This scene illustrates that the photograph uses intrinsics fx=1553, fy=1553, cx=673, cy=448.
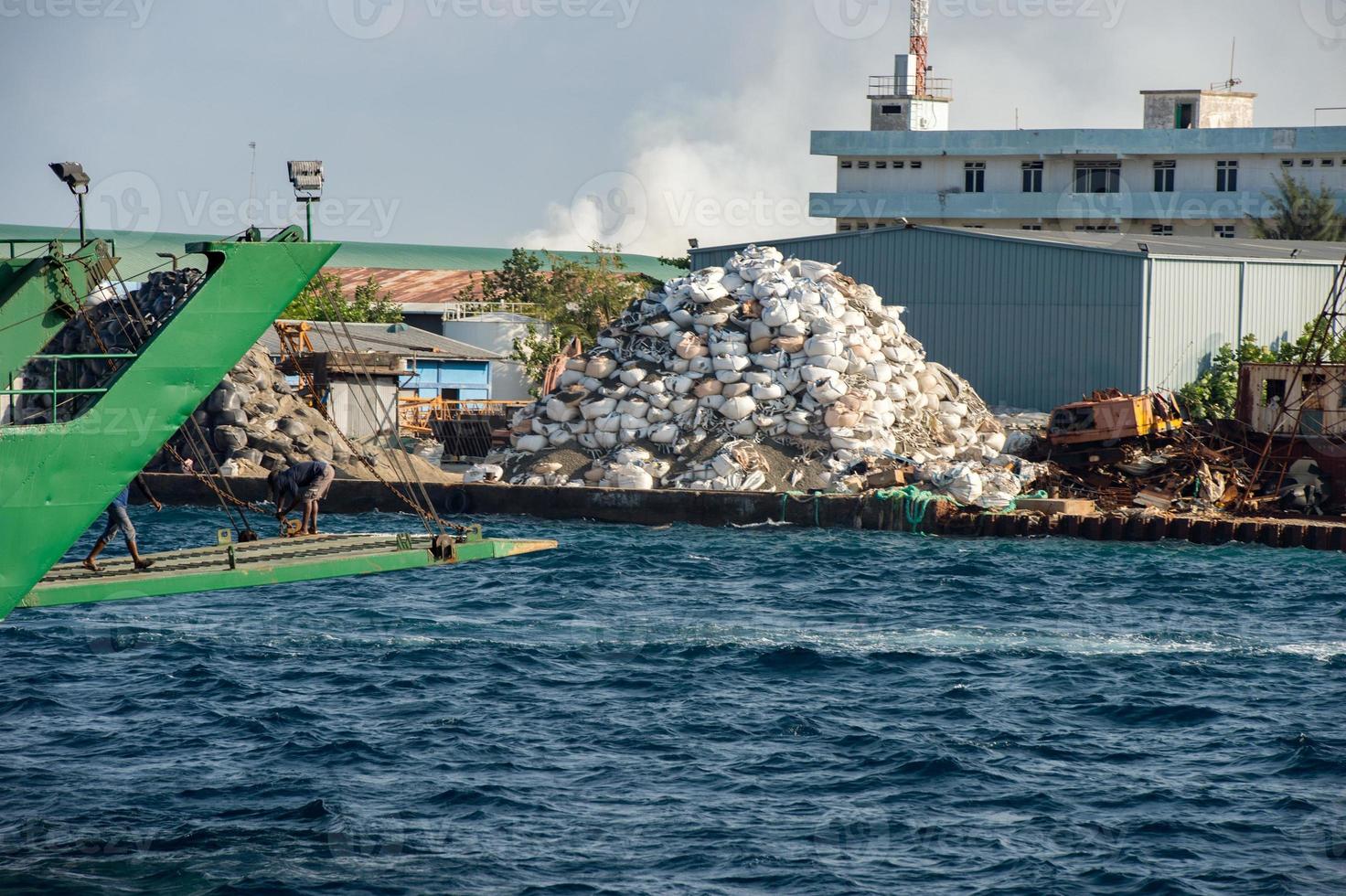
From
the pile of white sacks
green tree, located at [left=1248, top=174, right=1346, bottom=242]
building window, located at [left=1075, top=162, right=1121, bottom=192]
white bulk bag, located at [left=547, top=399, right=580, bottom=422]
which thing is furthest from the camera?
building window, located at [left=1075, top=162, right=1121, bottom=192]

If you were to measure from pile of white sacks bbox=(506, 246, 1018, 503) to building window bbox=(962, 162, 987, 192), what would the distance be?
114ft

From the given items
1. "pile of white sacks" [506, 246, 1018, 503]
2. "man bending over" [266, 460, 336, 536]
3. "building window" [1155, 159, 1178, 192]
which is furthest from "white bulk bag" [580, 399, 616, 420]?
"building window" [1155, 159, 1178, 192]

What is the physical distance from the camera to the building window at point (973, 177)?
210 feet

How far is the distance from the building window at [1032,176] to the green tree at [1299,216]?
8.28 m

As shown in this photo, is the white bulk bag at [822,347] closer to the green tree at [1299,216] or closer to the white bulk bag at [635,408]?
the white bulk bag at [635,408]

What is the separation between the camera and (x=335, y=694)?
13531mm

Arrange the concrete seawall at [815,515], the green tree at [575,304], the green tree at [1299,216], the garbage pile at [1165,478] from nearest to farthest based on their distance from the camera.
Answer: the concrete seawall at [815,515] → the garbage pile at [1165,478] → the green tree at [575,304] → the green tree at [1299,216]

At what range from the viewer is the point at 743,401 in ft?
93.5

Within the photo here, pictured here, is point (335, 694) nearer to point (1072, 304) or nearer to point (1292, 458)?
point (1292, 458)

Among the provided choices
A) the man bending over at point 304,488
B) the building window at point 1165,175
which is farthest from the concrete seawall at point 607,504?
the building window at point 1165,175

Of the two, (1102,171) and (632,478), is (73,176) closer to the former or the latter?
(632,478)

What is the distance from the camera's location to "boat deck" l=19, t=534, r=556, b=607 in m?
10.5

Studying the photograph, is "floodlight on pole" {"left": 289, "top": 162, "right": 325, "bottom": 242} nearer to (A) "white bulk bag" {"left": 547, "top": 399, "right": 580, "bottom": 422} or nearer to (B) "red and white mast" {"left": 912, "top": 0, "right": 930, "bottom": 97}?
(A) "white bulk bag" {"left": 547, "top": 399, "right": 580, "bottom": 422}

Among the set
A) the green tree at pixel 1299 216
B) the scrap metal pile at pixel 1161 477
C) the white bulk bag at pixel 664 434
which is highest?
the green tree at pixel 1299 216
